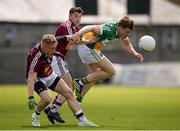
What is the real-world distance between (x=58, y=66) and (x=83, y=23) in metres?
48.5

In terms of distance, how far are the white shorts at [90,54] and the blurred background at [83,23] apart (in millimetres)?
46369

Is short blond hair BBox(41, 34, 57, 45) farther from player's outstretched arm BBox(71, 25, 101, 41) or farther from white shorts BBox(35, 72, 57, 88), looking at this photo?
white shorts BBox(35, 72, 57, 88)

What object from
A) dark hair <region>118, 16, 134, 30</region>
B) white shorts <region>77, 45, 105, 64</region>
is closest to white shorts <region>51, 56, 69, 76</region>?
white shorts <region>77, 45, 105, 64</region>

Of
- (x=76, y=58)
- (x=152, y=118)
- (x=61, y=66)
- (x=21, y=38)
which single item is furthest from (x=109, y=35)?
(x=21, y=38)

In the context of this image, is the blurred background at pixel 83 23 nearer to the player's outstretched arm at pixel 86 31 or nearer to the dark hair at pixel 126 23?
the player's outstretched arm at pixel 86 31

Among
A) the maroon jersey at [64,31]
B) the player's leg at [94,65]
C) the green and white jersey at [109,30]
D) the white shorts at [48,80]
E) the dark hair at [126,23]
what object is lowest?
the player's leg at [94,65]

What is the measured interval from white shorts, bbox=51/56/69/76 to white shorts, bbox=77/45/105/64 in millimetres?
760

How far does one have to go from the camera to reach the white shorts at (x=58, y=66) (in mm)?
17375

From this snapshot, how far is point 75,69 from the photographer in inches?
2608

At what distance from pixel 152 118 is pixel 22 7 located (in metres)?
52.6

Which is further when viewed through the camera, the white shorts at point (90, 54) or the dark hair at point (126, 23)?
the white shorts at point (90, 54)

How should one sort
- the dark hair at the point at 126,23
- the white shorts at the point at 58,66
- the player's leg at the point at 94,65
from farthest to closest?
the player's leg at the point at 94,65, the white shorts at the point at 58,66, the dark hair at the point at 126,23

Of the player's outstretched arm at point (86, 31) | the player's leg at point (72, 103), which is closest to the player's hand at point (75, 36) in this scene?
the player's outstretched arm at point (86, 31)

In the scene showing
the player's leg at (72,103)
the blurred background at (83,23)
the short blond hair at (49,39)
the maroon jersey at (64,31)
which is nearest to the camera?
the short blond hair at (49,39)
